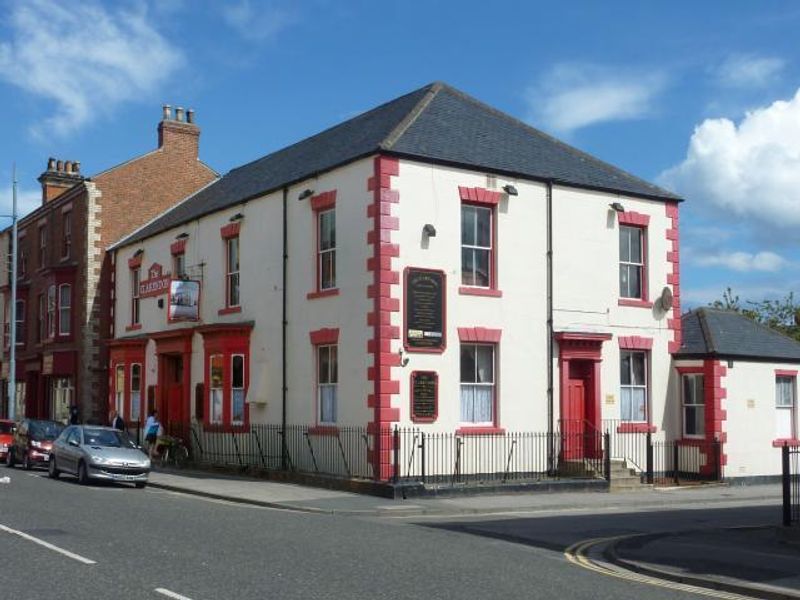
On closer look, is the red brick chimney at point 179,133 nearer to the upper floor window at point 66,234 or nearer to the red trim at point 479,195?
the upper floor window at point 66,234

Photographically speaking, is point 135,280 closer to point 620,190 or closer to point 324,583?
point 620,190

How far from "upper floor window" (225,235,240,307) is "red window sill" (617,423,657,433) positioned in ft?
36.9

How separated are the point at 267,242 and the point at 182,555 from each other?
16302 millimetres

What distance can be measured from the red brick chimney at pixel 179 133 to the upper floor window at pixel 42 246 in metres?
6.86

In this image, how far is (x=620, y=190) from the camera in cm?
2683

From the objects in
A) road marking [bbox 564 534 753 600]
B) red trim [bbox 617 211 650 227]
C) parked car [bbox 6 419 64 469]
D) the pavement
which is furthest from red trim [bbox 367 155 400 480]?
parked car [bbox 6 419 64 469]

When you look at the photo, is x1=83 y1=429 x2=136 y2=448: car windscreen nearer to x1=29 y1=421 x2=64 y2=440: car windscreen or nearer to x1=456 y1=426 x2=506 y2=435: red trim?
x1=29 y1=421 x2=64 y2=440: car windscreen

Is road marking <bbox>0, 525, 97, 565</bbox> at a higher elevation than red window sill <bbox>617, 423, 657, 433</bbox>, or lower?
lower

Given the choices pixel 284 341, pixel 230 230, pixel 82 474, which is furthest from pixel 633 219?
pixel 82 474

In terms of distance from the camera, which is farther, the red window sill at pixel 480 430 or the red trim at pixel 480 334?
the red trim at pixel 480 334

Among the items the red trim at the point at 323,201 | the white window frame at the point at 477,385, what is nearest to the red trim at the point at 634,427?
the white window frame at the point at 477,385

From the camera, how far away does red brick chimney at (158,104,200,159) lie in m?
41.7

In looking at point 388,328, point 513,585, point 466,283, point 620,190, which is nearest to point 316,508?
point 388,328

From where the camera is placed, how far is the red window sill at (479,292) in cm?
2402
